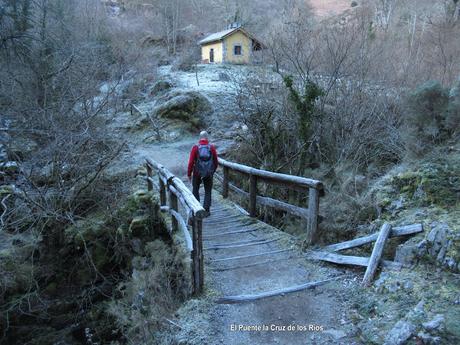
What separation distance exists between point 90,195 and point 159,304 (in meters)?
6.68

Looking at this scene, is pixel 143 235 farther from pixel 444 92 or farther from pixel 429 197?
pixel 444 92

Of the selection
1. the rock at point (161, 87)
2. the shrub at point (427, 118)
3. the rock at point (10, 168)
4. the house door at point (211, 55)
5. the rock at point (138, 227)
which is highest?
the house door at point (211, 55)

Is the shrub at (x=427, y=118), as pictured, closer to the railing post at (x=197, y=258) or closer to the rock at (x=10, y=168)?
the railing post at (x=197, y=258)

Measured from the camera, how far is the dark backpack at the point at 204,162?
22.7 ft

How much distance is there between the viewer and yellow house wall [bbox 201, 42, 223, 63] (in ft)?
127

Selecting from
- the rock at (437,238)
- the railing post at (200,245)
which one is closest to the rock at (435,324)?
the rock at (437,238)

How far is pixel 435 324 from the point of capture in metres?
3.09

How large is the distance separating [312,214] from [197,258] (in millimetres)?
2078

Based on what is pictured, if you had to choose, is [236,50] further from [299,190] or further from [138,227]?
[299,190]

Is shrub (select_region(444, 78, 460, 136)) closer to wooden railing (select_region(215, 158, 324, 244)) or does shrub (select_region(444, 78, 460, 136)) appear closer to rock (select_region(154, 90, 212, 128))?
wooden railing (select_region(215, 158, 324, 244))

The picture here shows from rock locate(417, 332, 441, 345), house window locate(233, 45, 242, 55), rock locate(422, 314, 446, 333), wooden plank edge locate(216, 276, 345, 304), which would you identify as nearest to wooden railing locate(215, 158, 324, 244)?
wooden plank edge locate(216, 276, 345, 304)

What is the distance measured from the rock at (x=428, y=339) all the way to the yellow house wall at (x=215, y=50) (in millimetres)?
37885

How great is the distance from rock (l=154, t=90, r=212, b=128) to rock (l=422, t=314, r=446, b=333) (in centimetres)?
1637

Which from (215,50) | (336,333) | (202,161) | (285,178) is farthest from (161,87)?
(336,333)
